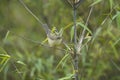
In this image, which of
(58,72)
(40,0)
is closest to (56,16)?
(40,0)

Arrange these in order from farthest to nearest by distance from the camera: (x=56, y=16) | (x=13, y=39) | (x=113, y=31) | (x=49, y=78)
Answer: (x=13, y=39), (x=56, y=16), (x=113, y=31), (x=49, y=78)

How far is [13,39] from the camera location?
4.85 m

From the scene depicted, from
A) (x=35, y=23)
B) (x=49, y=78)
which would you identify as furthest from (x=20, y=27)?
(x=49, y=78)

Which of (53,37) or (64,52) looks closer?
(53,37)

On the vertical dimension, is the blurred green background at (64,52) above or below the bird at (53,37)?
above

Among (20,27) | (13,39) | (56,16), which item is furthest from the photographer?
(20,27)

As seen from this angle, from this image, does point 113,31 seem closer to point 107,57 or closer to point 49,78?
point 107,57

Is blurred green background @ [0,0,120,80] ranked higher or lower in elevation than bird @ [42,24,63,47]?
higher

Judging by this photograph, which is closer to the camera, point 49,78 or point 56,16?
point 49,78

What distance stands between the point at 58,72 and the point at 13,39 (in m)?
1.03

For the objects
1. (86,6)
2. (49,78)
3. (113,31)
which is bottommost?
(49,78)

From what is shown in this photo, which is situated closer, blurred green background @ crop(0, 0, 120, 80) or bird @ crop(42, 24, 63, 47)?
bird @ crop(42, 24, 63, 47)

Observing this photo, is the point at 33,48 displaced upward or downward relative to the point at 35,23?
downward

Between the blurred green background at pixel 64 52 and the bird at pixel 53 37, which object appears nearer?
the bird at pixel 53 37
